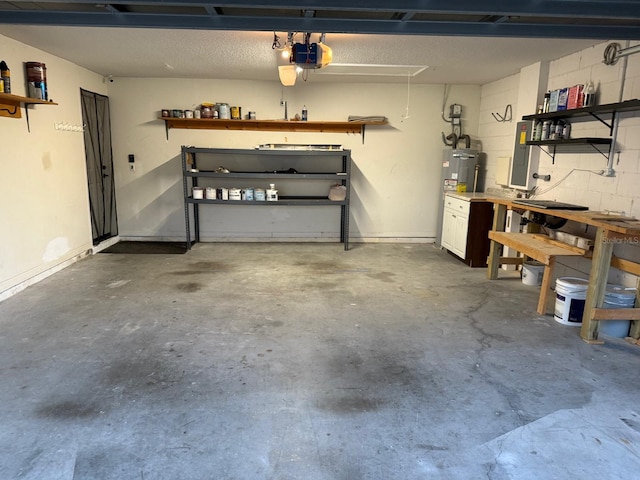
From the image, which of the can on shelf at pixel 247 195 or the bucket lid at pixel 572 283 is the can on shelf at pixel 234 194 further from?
the bucket lid at pixel 572 283

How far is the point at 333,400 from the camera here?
7.67ft

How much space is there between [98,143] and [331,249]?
3.57 meters

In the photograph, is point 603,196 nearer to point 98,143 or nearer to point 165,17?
point 165,17

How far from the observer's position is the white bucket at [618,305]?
3.21 metres

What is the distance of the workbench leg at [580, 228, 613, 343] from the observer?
304 cm

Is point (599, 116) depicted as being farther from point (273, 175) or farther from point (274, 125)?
point (274, 125)

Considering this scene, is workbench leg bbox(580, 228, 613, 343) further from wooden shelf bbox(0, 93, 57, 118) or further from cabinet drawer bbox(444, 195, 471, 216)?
wooden shelf bbox(0, 93, 57, 118)

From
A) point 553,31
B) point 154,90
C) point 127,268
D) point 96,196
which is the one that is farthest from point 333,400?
point 154,90

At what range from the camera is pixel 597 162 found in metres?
3.82

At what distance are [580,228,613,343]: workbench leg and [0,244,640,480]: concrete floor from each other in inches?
4.8

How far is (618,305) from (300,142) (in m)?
4.44

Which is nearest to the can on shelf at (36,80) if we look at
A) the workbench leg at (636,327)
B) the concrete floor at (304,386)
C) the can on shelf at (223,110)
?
the concrete floor at (304,386)

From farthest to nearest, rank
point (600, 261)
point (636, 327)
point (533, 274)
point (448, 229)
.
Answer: point (448, 229)
point (533, 274)
point (636, 327)
point (600, 261)

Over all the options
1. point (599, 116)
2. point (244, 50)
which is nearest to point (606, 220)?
point (599, 116)
